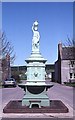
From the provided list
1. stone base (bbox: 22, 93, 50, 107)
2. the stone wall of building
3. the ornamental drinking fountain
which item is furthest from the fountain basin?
the stone wall of building

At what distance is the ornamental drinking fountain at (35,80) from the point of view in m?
17.5

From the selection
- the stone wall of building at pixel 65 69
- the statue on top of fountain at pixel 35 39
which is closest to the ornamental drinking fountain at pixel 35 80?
the statue on top of fountain at pixel 35 39

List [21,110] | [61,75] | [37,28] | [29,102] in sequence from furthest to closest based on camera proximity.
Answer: [61,75] < [37,28] < [29,102] < [21,110]

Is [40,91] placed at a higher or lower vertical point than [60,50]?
lower

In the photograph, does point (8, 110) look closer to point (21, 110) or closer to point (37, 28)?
point (21, 110)

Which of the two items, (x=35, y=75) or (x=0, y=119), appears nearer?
(x=0, y=119)

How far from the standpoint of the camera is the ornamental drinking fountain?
17.5m

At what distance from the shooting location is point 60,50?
7781cm

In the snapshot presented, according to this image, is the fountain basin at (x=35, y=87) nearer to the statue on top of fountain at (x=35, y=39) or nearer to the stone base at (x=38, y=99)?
the stone base at (x=38, y=99)

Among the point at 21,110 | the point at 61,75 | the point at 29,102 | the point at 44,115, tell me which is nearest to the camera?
the point at 44,115

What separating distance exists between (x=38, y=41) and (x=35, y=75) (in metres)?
2.01

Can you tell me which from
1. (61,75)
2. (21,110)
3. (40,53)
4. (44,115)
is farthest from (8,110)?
(61,75)

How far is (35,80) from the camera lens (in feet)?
58.9

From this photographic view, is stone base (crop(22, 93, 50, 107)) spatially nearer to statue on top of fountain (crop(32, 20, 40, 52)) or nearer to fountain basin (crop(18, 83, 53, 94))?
fountain basin (crop(18, 83, 53, 94))
